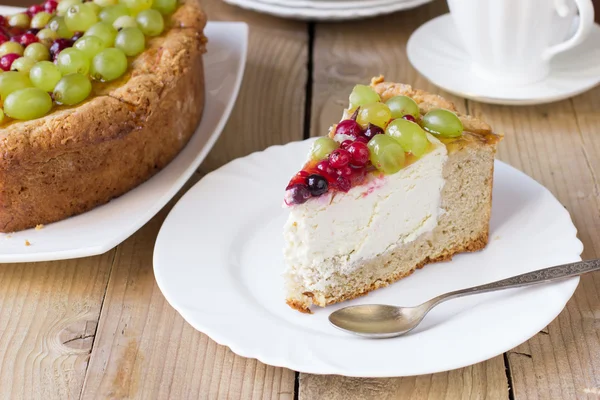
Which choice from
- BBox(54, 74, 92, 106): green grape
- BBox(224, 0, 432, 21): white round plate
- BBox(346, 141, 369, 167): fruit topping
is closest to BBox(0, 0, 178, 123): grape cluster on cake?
BBox(54, 74, 92, 106): green grape

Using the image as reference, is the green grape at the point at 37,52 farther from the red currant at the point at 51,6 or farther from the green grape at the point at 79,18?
the red currant at the point at 51,6

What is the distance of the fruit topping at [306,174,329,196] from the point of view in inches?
68.9

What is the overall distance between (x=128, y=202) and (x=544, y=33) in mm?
1381

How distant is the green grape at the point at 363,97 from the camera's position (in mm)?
2021

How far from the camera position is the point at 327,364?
1.58m

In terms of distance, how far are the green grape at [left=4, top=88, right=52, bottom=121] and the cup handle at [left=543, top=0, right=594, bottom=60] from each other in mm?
1546

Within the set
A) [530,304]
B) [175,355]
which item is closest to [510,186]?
[530,304]

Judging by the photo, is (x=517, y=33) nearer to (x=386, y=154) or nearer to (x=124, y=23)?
(x=386, y=154)

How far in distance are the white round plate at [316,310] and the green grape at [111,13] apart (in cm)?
59

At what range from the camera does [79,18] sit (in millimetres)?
2324

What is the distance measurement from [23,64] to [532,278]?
4.72 ft

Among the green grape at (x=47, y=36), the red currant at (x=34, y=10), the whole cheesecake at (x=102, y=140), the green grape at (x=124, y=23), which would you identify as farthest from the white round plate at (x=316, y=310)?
the red currant at (x=34, y=10)

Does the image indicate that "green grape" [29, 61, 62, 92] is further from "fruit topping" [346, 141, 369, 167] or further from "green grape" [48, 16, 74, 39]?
"fruit topping" [346, 141, 369, 167]

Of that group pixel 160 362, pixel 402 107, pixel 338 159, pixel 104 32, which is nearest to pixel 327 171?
pixel 338 159
